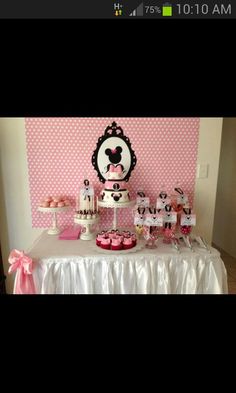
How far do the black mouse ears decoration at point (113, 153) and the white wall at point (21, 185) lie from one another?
0.44 meters

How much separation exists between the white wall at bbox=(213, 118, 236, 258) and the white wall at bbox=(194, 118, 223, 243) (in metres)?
0.91

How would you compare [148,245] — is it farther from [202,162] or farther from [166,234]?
[202,162]

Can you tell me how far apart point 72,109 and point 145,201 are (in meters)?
1.03

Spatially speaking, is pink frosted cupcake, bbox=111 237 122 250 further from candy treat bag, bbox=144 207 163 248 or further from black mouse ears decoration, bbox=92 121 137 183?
black mouse ears decoration, bbox=92 121 137 183

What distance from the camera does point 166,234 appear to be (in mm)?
1401

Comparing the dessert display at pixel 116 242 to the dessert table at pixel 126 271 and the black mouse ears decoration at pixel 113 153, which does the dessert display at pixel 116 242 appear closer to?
the dessert table at pixel 126 271

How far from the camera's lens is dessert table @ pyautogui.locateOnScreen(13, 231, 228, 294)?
1.23 meters

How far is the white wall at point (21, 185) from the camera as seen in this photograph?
1542mm

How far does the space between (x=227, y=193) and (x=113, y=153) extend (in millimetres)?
1492

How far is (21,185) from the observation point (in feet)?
5.23
